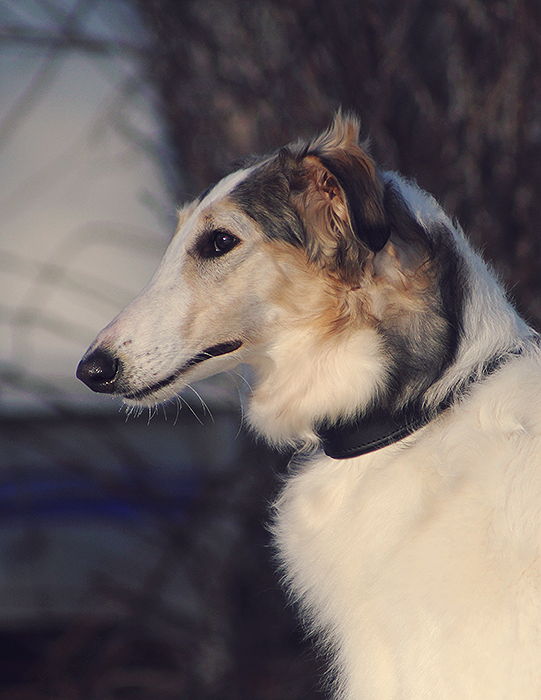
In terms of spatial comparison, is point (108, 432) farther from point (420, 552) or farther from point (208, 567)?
point (420, 552)

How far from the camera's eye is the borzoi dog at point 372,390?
1.38 metres

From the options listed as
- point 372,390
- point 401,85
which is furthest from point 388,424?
point 401,85

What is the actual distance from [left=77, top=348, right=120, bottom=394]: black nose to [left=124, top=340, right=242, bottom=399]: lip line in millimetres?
75

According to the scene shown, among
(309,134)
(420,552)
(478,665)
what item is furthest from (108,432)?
(478,665)

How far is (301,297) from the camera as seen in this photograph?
187cm

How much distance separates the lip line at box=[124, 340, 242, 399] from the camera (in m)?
1.80

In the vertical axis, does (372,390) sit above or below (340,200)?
below

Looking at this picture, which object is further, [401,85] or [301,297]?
[401,85]

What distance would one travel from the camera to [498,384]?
1.60 metres

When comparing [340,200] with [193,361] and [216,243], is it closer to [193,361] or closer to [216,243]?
[216,243]

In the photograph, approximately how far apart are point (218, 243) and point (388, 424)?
733mm

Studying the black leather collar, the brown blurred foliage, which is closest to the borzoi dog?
the black leather collar

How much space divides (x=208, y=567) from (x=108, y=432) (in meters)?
0.78

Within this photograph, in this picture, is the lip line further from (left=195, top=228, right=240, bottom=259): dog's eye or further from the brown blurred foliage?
the brown blurred foliage
